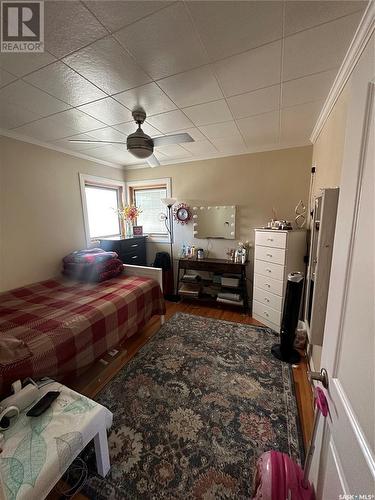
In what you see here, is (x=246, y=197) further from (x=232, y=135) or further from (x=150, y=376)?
(x=150, y=376)

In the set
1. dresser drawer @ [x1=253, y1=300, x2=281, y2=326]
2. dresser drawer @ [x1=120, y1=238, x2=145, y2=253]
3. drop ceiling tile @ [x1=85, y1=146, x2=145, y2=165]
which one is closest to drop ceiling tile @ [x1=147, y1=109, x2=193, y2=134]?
drop ceiling tile @ [x1=85, y1=146, x2=145, y2=165]

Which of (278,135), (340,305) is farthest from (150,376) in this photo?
(278,135)

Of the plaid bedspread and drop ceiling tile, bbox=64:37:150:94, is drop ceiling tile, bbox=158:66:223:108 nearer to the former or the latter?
drop ceiling tile, bbox=64:37:150:94

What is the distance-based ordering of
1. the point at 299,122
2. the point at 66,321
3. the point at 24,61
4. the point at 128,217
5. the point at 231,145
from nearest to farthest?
the point at 24,61, the point at 66,321, the point at 299,122, the point at 231,145, the point at 128,217

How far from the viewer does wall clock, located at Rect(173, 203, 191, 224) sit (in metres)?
3.50

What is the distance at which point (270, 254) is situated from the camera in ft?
8.24

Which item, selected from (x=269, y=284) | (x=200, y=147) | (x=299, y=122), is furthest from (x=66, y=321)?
(x=299, y=122)

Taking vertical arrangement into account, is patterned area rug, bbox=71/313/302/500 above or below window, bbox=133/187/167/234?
below

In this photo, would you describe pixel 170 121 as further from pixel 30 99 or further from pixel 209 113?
pixel 30 99

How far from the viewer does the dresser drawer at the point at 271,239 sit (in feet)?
7.67

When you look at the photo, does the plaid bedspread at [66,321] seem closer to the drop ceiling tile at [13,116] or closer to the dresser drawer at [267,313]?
the dresser drawer at [267,313]

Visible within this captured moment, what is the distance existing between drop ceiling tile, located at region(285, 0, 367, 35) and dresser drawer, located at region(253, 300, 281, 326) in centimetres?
246

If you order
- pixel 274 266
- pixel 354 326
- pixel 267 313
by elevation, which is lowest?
pixel 267 313

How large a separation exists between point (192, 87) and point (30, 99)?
135 centimetres
